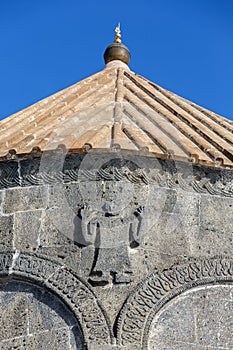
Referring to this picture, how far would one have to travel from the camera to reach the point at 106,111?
8.49m

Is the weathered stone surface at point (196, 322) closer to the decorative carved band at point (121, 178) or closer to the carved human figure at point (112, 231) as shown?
the carved human figure at point (112, 231)

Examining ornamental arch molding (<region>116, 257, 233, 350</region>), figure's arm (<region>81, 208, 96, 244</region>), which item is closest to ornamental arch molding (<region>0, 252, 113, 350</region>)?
ornamental arch molding (<region>116, 257, 233, 350</region>)

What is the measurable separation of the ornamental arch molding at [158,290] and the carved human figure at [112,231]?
204mm

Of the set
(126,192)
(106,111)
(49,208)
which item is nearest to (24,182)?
(49,208)

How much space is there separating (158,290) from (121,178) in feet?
3.53

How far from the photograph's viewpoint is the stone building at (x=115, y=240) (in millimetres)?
6762

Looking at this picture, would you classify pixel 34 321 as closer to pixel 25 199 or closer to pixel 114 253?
pixel 114 253

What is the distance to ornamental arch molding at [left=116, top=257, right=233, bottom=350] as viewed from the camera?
6641 mm

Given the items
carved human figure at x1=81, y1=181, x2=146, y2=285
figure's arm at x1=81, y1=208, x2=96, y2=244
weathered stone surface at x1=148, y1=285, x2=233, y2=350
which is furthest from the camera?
figure's arm at x1=81, y1=208, x2=96, y2=244

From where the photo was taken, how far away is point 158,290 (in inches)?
271

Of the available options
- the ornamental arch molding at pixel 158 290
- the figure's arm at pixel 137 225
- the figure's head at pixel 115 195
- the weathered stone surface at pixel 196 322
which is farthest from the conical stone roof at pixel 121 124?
the weathered stone surface at pixel 196 322

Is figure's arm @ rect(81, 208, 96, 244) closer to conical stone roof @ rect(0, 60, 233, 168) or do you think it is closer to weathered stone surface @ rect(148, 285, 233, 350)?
conical stone roof @ rect(0, 60, 233, 168)

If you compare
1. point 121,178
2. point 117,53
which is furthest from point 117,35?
point 121,178

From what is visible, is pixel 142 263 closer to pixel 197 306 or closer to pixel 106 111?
pixel 197 306
